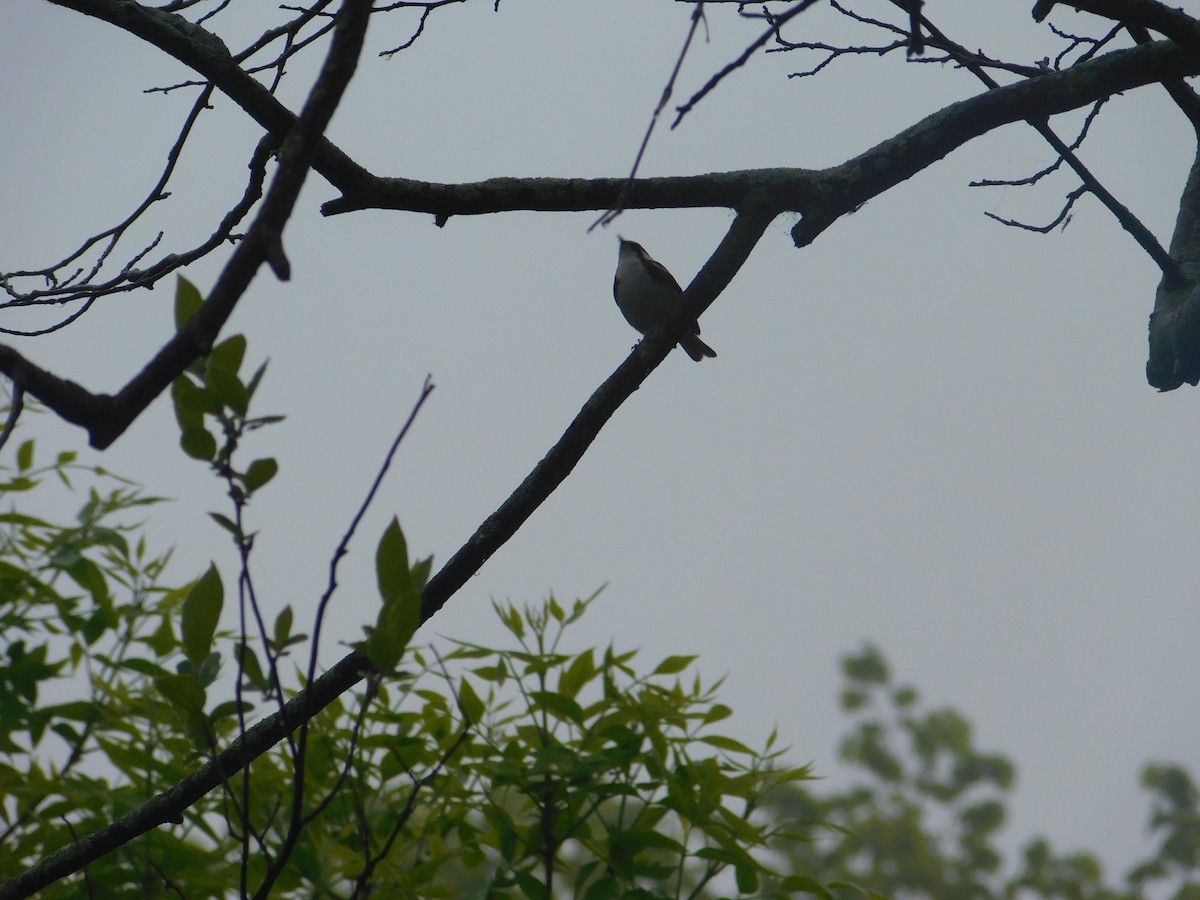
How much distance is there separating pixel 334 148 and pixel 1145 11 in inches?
82.4

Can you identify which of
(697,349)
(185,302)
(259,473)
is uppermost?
(697,349)

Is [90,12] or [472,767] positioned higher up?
[90,12]

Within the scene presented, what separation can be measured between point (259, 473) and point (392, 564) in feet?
0.73

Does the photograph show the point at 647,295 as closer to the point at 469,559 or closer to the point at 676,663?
the point at 676,663

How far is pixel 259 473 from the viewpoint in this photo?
152cm

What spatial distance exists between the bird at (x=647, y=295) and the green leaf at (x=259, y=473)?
5.05 m

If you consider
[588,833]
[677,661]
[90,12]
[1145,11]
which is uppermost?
[90,12]

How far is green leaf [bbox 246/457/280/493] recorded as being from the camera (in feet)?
4.96

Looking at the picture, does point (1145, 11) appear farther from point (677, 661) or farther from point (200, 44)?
point (200, 44)

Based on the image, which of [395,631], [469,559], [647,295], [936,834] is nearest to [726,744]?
[469,559]

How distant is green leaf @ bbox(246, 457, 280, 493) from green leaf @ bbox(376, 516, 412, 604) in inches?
7.0

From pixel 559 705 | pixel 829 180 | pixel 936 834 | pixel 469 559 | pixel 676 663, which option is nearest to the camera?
pixel 469 559

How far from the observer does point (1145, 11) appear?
2.84 m

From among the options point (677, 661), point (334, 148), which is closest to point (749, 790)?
point (677, 661)
